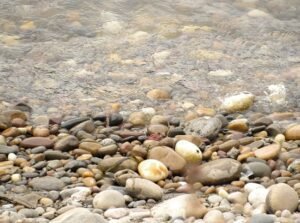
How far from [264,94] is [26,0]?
2.84 meters

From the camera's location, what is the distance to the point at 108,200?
94.0 inches

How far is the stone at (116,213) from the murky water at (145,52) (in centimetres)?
129

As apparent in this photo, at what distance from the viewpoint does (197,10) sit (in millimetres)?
5359

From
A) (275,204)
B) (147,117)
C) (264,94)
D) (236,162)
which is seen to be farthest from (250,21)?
(275,204)

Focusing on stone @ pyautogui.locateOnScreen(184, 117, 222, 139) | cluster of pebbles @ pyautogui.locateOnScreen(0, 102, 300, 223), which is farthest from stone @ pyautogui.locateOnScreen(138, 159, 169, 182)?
stone @ pyautogui.locateOnScreen(184, 117, 222, 139)

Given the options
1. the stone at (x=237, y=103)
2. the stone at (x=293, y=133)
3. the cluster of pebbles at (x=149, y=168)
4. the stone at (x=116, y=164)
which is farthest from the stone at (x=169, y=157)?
the stone at (x=237, y=103)

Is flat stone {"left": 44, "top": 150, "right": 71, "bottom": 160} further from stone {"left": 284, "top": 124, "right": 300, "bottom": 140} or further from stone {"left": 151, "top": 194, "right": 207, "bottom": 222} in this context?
stone {"left": 284, "top": 124, "right": 300, "bottom": 140}

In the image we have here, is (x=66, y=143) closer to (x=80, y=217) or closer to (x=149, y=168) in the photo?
(x=149, y=168)

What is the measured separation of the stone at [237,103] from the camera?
11.6 ft

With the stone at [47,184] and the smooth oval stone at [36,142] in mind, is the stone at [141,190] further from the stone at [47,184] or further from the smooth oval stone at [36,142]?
the smooth oval stone at [36,142]

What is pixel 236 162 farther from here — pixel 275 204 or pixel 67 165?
pixel 67 165

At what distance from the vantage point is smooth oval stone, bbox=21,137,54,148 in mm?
3010

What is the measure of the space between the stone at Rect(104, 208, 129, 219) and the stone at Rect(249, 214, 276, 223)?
0.51 m

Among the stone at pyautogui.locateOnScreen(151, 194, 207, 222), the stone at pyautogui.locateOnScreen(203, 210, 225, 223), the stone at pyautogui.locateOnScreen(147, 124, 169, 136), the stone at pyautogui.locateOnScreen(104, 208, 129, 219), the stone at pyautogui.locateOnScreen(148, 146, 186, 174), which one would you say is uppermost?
the stone at pyautogui.locateOnScreen(203, 210, 225, 223)
